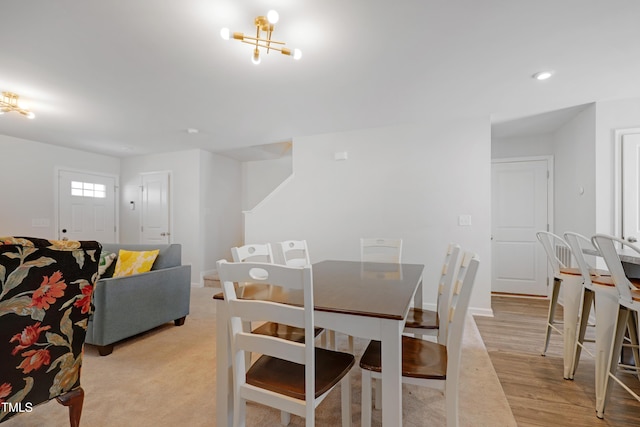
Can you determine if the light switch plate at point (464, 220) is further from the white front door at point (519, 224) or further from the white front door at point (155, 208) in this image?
the white front door at point (155, 208)

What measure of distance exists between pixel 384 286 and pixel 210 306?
3.02m

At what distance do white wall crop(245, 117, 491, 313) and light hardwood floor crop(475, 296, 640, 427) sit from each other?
0.68 meters

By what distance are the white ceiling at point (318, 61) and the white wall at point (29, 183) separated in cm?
95

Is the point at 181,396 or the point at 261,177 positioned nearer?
the point at 181,396

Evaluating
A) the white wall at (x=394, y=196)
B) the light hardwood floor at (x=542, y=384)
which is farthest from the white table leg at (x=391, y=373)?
the white wall at (x=394, y=196)

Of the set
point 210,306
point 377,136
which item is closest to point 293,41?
point 377,136

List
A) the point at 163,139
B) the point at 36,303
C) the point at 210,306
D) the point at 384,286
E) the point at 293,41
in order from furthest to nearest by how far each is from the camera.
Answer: the point at 163,139 < the point at 210,306 < the point at 293,41 < the point at 384,286 < the point at 36,303

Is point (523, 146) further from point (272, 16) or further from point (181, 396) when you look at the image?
point (181, 396)

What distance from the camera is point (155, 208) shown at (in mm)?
5469

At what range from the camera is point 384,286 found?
157 centimetres

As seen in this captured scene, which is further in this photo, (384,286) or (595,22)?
(595,22)

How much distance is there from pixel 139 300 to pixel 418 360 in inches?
97.7

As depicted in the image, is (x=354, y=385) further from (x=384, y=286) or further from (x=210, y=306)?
(x=210, y=306)

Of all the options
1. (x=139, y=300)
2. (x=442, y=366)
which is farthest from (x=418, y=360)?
(x=139, y=300)
